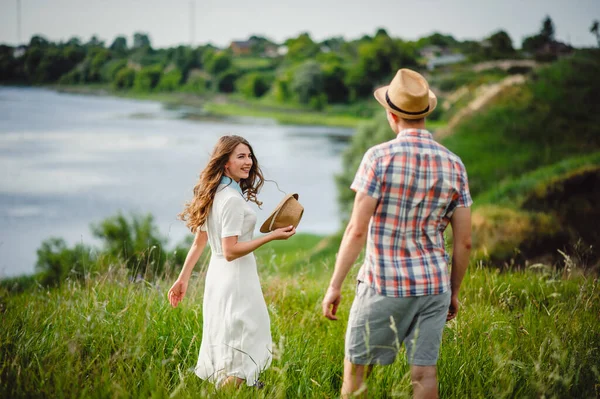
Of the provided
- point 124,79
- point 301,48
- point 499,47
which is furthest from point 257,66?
point 499,47

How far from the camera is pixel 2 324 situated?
10.9 feet

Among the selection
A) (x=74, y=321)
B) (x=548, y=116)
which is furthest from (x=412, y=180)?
(x=548, y=116)

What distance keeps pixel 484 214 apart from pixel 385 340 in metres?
19.1

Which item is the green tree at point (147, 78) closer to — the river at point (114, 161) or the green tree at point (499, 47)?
the river at point (114, 161)

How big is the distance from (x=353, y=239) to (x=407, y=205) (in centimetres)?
29

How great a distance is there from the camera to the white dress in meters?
2.85

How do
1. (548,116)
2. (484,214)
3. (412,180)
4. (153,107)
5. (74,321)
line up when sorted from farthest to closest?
(153,107), (548,116), (484,214), (74,321), (412,180)

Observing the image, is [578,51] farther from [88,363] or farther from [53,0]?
[53,0]

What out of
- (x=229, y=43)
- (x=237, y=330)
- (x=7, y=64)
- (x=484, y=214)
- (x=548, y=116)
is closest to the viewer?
(x=237, y=330)

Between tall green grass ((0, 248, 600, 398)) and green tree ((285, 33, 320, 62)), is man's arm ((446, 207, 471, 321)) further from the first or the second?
green tree ((285, 33, 320, 62))

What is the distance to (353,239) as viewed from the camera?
2406 millimetres

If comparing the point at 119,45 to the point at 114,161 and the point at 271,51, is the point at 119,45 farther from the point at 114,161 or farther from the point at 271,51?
the point at 271,51

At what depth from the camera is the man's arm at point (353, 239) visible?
7.78 feet

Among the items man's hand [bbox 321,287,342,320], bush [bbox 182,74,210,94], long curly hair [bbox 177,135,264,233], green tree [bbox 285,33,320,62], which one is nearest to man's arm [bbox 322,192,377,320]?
man's hand [bbox 321,287,342,320]
